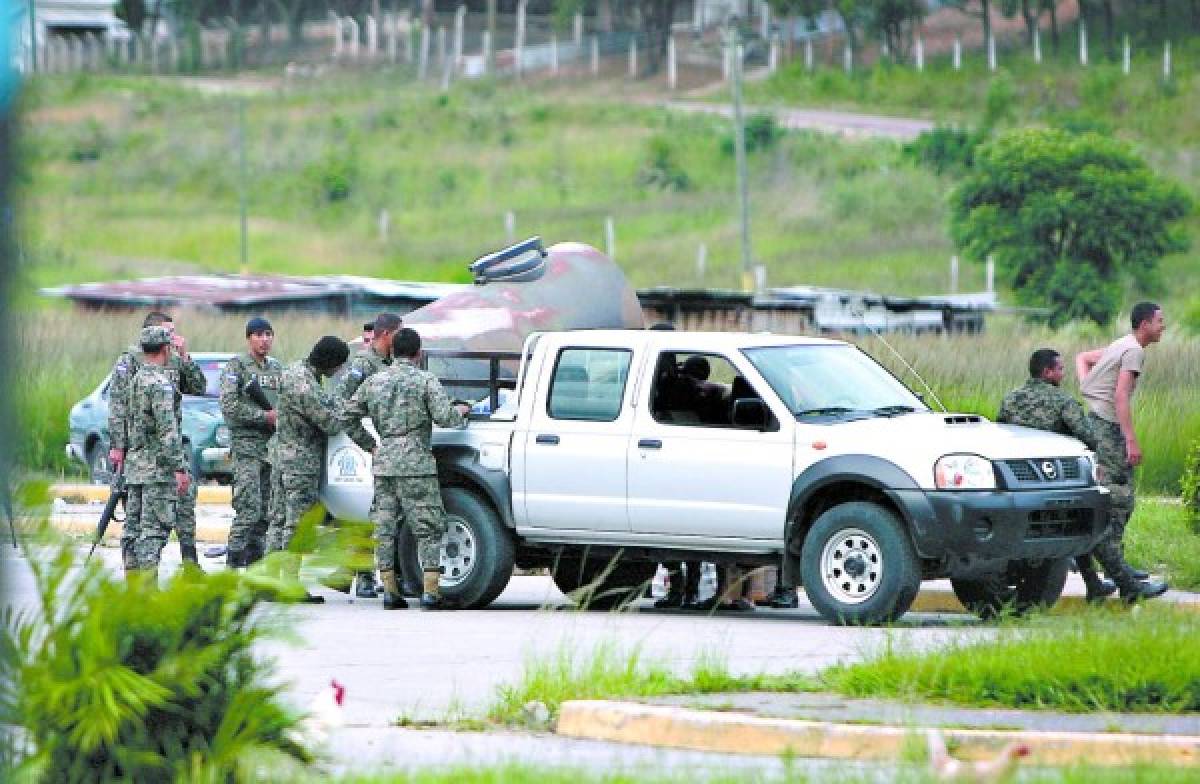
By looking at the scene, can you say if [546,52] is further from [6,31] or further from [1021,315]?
[6,31]

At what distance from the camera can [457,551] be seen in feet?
50.8

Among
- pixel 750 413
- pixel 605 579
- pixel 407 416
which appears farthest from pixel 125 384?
pixel 750 413

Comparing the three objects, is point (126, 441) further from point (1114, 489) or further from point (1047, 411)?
point (1114, 489)

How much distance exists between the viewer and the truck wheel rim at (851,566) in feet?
45.7

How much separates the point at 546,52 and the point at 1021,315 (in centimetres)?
6845

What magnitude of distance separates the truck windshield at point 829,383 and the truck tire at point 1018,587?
1.14m

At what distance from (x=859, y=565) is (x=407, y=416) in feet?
9.79

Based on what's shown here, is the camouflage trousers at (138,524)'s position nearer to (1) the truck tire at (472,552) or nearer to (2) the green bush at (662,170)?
(1) the truck tire at (472,552)

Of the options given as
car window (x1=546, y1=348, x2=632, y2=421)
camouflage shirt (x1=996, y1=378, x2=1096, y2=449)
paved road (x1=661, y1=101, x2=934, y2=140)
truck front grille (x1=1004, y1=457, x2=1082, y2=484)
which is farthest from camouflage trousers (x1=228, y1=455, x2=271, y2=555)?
paved road (x1=661, y1=101, x2=934, y2=140)

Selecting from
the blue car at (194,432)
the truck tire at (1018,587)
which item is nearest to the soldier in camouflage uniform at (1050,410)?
the truck tire at (1018,587)

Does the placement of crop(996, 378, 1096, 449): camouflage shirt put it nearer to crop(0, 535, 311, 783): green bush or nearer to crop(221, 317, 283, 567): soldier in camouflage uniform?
crop(221, 317, 283, 567): soldier in camouflage uniform

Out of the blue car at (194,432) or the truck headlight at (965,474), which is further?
the blue car at (194,432)

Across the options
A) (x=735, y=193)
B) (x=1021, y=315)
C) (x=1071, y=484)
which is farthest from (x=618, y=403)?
(x=735, y=193)

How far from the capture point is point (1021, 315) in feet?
160
